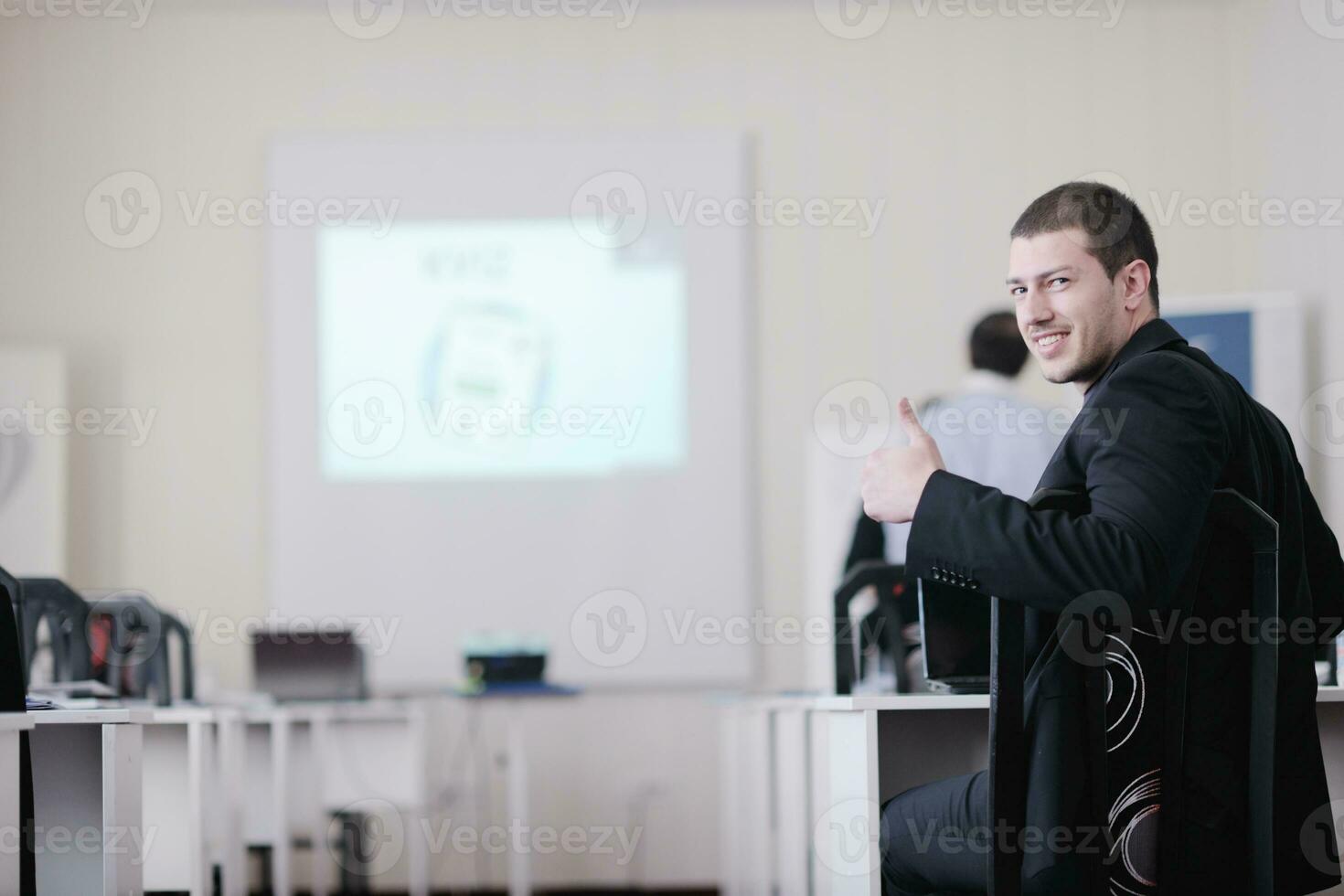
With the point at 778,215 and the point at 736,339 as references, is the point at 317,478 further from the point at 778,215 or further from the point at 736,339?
the point at 778,215

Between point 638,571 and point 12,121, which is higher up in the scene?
point 12,121

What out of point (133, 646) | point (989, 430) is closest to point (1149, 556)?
point (989, 430)

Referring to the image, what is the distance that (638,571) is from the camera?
5.88m

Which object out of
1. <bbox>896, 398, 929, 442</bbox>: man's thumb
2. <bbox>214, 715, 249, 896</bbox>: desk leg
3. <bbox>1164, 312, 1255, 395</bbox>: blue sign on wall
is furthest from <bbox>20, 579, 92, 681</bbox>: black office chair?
<bbox>1164, 312, 1255, 395</bbox>: blue sign on wall

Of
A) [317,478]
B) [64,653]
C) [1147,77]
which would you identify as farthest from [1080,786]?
[1147,77]

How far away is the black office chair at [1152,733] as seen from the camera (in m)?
1.61

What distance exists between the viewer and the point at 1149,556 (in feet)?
5.26

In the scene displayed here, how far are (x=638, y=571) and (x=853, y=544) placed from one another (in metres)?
2.27

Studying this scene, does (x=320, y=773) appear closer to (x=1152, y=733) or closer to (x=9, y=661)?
(x=9, y=661)

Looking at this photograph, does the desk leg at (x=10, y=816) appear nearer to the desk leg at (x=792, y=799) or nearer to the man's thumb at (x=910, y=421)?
the man's thumb at (x=910, y=421)

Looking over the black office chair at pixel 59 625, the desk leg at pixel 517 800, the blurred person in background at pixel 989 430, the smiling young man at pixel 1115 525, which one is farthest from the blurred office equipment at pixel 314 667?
the smiling young man at pixel 1115 525

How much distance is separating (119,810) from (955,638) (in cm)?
145

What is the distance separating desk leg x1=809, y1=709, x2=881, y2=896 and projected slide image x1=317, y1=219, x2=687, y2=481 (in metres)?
3.19

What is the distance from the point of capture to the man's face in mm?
1875
